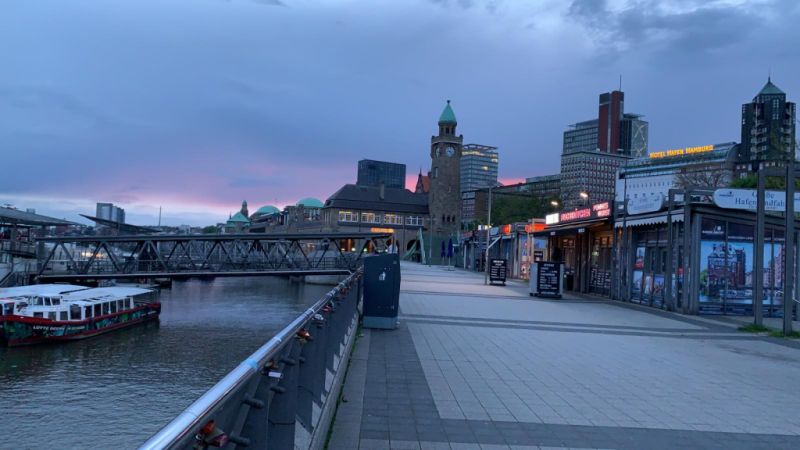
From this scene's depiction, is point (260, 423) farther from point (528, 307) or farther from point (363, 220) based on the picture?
point (363, 220)

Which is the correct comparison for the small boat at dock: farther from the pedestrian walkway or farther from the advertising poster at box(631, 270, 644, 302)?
the advertising poster at box(631, 270, 644, 302)

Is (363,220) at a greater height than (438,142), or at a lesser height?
lesser

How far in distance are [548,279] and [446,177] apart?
83.4 metres

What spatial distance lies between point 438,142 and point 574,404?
103 m

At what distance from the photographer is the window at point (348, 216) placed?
365 ft

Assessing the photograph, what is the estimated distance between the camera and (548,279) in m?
27.4

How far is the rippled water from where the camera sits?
17.1 m

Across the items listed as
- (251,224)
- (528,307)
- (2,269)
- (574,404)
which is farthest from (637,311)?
(251,224)

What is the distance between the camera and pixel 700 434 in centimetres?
685

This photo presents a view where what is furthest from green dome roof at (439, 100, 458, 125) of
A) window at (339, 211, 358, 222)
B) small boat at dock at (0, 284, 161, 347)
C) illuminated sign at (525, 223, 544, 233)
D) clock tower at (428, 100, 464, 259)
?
small boat at dock at (0, 284, 161, 347)

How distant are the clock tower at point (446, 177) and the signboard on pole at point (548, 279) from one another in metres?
81.1

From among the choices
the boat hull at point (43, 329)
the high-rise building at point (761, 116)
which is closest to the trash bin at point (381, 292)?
the boat hull at point (43, 329)

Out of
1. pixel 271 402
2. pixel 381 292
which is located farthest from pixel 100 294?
pixel 271 402

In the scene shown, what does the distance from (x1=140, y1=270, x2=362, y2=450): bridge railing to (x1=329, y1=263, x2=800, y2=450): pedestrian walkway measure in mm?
796
